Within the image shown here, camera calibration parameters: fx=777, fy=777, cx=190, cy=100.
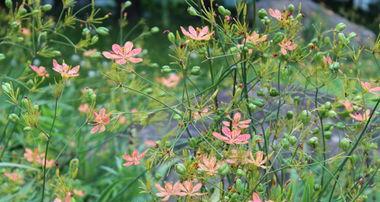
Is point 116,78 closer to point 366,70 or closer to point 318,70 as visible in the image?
point 318,70

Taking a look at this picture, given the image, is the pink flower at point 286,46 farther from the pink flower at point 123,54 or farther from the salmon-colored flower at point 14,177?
the salmon-colored flower at point 14,177

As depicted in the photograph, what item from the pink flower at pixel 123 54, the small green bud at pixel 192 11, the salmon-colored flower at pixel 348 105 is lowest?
the salmon-colored flower at pixel 348 105

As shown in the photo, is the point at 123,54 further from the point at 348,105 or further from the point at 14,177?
the point at 14,177

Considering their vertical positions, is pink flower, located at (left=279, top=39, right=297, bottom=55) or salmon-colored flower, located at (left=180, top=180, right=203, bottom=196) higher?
pink flower, located at (left=279, top=39, right=297, bottom=55)

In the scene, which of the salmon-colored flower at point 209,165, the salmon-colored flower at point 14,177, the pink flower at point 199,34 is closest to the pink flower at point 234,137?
the salmon-colored flower at point 209,165

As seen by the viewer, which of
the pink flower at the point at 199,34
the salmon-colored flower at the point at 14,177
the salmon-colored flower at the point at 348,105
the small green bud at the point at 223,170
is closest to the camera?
the small green bud at the point at 223,170

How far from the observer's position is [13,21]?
1880 millimetres

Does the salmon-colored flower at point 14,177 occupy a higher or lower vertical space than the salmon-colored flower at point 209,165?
lower

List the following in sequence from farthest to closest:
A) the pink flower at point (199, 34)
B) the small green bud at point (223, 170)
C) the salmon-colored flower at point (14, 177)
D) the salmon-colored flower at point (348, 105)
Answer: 1. the salmon-colored flower at point (14, 177)
2. the salmon-colored flower at point (348, 105)
3. the pink flower at point (199, 34)
4. the small green bud at point (223, 170)

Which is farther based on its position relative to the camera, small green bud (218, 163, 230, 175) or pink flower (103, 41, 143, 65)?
pink flower (103, 41, 143, 65)

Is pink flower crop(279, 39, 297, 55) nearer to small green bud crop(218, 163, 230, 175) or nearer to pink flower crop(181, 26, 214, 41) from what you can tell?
pink flower crop(181, 26, 214, 41)

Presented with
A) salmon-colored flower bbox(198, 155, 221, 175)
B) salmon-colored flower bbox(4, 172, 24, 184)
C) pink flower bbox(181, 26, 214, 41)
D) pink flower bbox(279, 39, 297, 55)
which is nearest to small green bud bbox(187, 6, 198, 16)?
pink flower bbox(181, 26, 214, 41)

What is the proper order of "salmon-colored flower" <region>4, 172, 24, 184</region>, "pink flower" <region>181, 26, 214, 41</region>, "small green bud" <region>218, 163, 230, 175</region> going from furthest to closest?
"salmon-colored flower" <region>4, 172, 24, 184</region> → "pink flower" <region>181, 26, 214, 41</region> → "small green bud" <region>218, 163, 230, 175</region>

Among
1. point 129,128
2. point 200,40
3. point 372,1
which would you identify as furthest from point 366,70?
point 372,1
